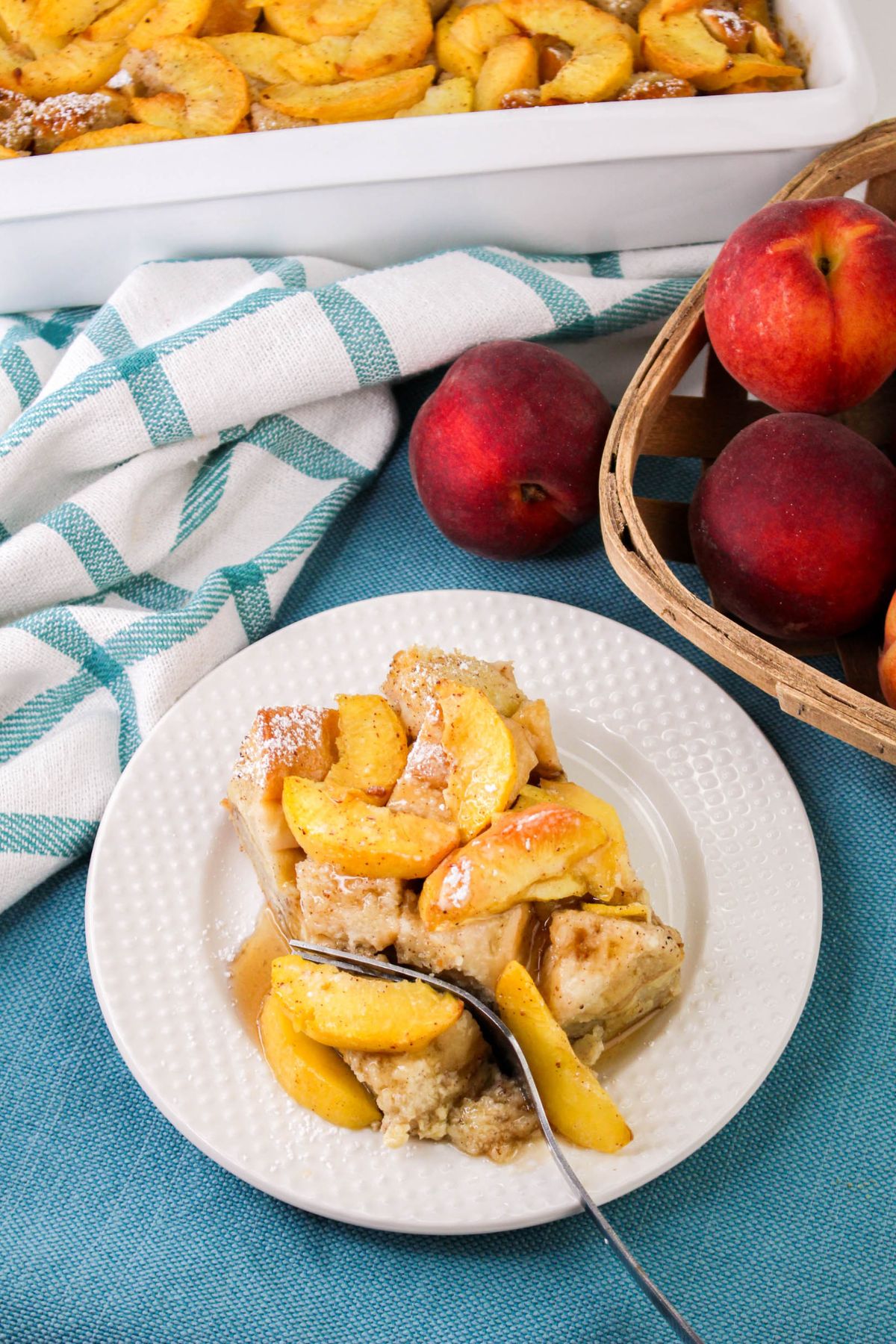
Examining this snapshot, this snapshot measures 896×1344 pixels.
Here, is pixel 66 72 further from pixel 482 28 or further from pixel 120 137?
pixel 482 28

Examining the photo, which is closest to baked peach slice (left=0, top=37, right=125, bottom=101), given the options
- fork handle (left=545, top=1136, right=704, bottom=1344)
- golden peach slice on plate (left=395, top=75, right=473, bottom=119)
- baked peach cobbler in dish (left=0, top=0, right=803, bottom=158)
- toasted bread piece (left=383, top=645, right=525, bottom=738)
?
baked peach cobbler in dish (left=0, top=0, right=803, bottom=158)

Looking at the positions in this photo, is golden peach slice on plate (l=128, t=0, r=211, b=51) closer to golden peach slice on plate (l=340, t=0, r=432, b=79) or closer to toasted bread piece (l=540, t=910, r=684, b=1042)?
golden peach slice on plate (l=340, t=0, r=432, b=79)

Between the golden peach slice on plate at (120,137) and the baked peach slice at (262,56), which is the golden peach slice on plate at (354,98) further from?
the golden peach slice on plate at (120,137)

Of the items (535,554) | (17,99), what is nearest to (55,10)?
(17,99)

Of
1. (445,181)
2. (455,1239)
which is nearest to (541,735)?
(455,1239)

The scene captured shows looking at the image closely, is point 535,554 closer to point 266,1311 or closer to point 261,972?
point 261,972

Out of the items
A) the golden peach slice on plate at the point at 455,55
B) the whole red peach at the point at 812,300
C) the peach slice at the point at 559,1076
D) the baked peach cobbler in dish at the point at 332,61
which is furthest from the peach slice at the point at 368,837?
the golden peach slice on plate at the point at 455,55
